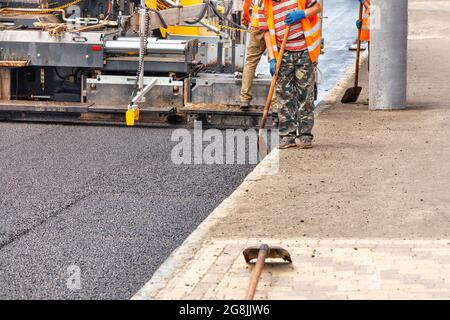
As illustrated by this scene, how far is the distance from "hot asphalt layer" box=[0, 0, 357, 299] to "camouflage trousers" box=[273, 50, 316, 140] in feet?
2.09

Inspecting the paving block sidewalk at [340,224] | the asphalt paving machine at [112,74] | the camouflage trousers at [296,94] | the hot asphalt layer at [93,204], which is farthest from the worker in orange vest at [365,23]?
the camouflage trousers at [296,94]

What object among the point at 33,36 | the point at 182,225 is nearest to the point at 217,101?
the point at 33,36

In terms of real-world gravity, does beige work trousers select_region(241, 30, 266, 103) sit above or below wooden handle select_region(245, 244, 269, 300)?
above

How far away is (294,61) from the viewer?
1241cm

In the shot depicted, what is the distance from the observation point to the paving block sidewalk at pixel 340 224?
7.32 metres

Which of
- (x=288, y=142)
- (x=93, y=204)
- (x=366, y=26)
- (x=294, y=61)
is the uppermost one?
(x=366, y=26)

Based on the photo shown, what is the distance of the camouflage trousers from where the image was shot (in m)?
12.4

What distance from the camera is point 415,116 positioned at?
48.9ft

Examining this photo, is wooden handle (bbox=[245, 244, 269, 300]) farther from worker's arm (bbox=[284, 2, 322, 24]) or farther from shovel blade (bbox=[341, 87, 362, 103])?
shovel blade (bbox=[341, 87, 362, 103])

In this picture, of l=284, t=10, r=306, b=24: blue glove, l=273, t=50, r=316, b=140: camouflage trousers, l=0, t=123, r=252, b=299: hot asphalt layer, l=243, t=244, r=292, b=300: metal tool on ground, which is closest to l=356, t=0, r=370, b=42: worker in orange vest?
l=0, t=123, r=252, b=299: hot asphalt layer

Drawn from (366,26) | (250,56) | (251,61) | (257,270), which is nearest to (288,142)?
(251,61)

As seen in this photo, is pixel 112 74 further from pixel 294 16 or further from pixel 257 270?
pixel 257 270

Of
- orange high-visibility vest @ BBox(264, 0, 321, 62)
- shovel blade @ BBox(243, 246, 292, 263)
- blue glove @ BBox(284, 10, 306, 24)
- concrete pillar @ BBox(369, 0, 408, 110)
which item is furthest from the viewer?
concrete pillar @ BBox(369, 0, 408, 110)

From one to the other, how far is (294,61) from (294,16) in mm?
528
